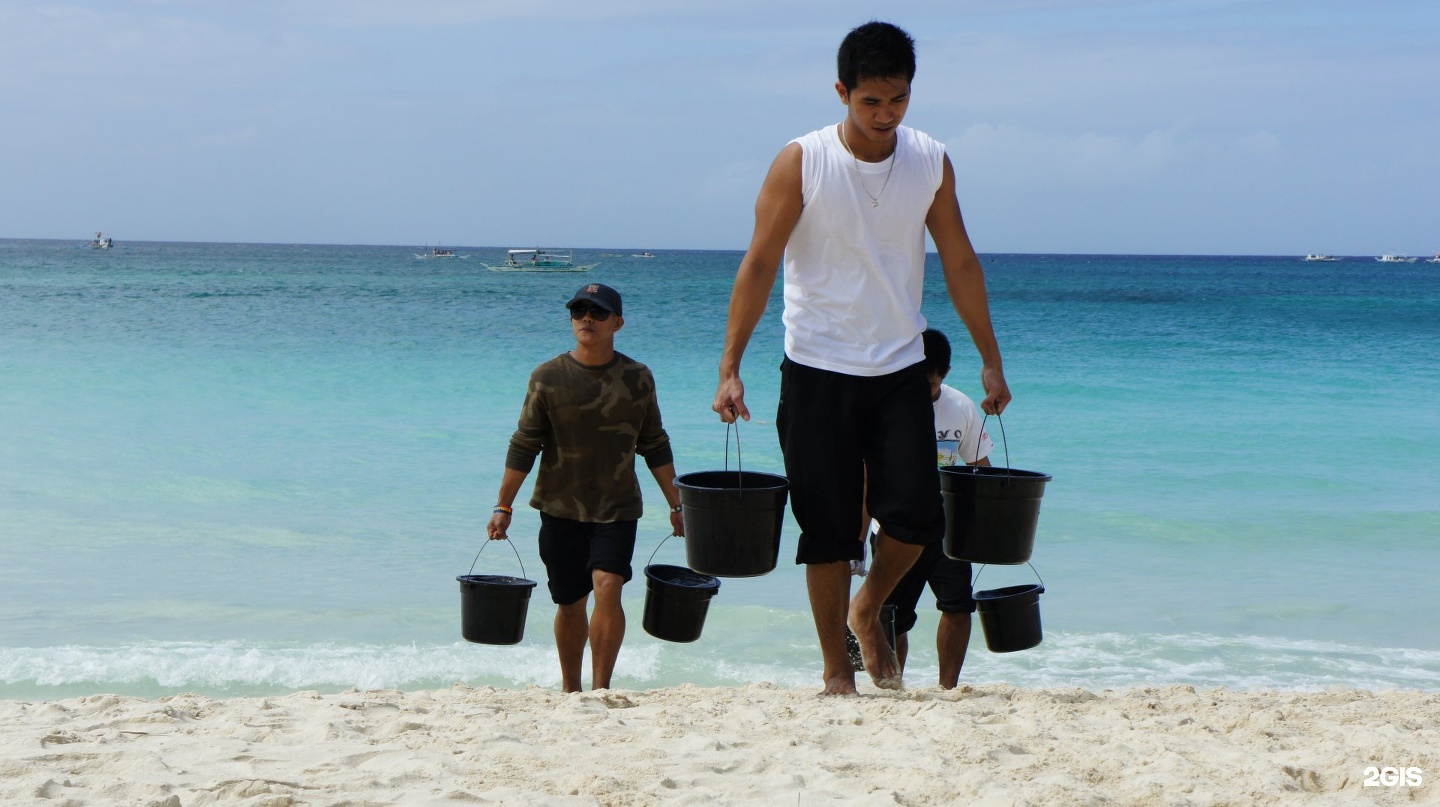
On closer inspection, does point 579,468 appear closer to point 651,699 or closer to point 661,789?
point 651,699

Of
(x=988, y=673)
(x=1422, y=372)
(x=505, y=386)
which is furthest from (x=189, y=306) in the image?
(x=988, y=673)

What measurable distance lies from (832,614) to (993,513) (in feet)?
2.08

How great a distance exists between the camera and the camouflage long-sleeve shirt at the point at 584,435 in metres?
4.55

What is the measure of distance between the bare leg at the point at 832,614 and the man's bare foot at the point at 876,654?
0.10 meters

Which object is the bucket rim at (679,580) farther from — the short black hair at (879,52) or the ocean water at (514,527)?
the short black hair at (879,52)

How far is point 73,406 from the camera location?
1441 cm

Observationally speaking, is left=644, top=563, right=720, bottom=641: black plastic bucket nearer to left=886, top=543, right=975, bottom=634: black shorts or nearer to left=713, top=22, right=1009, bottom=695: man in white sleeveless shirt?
left=886, top=543, right=975, bottom=634: black shorts

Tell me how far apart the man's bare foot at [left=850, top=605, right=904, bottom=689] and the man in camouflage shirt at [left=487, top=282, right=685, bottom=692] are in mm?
848

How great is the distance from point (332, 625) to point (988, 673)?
3.48 meters

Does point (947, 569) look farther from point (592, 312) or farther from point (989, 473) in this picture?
point (592, 312)

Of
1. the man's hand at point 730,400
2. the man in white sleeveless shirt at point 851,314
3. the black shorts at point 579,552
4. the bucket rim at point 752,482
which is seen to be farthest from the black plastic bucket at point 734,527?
the black shorts at point 579,552

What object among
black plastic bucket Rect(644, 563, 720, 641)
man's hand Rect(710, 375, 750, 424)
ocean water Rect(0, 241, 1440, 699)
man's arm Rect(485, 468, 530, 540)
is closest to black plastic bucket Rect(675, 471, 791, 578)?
Result: man's hand Rect(710, 375, 750, 424)

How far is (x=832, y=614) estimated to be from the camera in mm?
3807

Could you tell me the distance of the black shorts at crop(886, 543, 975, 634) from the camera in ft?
15.7
